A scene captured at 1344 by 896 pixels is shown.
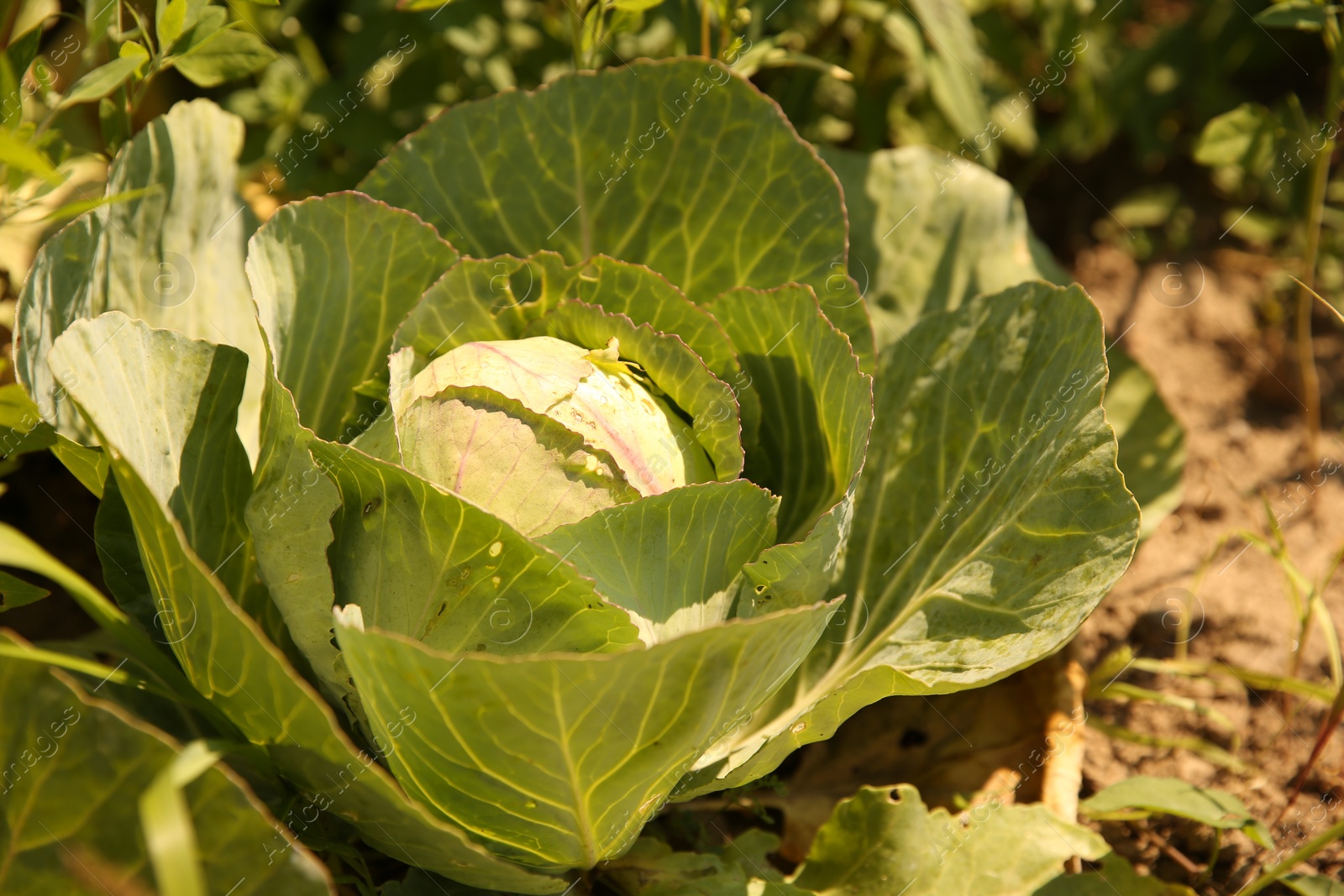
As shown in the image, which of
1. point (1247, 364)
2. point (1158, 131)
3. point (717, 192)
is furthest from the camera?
point (1158, 131)

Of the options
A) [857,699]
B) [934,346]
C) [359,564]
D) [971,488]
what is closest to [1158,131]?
[934,346]

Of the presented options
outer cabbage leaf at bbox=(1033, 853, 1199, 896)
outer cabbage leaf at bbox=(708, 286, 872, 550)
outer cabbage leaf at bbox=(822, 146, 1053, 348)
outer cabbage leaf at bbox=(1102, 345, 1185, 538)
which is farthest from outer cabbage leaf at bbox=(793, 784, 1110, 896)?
outer cabbage leaf at bbox=(822, 146, 1053, 348)

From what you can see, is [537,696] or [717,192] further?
[717,192]

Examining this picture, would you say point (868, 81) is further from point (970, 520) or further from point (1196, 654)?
point (1196, 654)

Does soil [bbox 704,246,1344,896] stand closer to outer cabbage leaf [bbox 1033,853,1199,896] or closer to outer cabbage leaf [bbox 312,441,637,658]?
outer cabbage leaf [bbox 1033,853,1199,896]

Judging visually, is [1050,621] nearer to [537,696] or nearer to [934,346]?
[934,346]

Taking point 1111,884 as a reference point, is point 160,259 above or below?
above

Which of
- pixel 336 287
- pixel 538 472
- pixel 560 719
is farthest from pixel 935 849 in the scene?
Answer: pixel 336 287
